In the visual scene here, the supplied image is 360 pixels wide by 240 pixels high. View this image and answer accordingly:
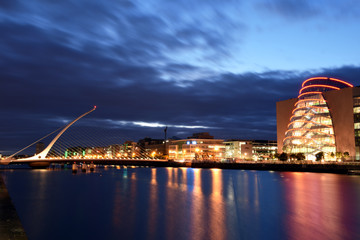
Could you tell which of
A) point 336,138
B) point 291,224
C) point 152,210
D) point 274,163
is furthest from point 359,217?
point 336,138

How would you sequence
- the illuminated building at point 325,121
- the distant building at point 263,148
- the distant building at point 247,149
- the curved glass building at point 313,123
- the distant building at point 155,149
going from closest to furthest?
1. the illuminated building at point 325,121
2. the curved glass building at point 313,123
3. the distant building at point 247,149
4. the distant building at point 263,148
5. the distant building at point 155,149

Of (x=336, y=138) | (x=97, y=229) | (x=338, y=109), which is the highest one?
(x=338, y=109)

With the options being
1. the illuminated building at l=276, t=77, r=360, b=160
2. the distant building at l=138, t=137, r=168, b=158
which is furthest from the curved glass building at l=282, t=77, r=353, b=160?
the distant building at l=138, t=137, r=168, b=158

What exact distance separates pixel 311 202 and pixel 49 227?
22.4 meters

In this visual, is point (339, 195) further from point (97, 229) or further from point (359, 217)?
point (97, 229)

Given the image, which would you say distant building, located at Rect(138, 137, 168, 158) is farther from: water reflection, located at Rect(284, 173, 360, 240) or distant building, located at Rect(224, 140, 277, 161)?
water reflection, located at Rect(284, 173, 360, 240)

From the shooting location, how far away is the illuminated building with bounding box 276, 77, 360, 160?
281 feet

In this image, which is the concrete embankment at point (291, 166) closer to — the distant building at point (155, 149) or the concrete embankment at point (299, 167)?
the concrete embankment at point (299, 167)

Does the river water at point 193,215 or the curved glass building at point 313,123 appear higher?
the curved glass building at point 313,123

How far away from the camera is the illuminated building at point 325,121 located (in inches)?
3366

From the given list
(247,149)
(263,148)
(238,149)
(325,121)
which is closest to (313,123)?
(325,121)

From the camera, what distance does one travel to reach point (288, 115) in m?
106

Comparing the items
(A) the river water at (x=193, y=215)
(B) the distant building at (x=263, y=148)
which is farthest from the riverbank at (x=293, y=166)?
(B) the distant building at (x=263, y=148)

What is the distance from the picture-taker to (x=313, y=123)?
92.7m
